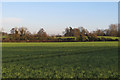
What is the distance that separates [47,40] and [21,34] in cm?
957

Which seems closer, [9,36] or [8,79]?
[8,79]

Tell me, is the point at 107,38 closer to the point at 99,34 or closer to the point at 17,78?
the point at 99,34

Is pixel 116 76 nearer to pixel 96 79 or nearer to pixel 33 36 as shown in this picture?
pixel 96 79

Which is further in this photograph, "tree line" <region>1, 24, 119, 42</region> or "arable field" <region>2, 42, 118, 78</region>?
"tree line" <region>1, 24, 119, 42</region>

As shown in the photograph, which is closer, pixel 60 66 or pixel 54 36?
pixel 60 66

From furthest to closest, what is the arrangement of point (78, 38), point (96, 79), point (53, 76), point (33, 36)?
1. point (78, 38)
2. point (33, 36)
3. point (53, 76)
4. point (96, 79)

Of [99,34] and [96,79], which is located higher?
[99,34]

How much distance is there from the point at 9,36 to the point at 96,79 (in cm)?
4954

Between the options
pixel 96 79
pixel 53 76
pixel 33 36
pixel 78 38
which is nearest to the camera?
pixel 96 79

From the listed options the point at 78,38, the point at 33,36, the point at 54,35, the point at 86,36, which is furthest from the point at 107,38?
the point at 33,36

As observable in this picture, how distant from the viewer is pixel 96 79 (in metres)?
6.06

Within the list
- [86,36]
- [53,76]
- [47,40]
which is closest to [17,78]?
[53,76]

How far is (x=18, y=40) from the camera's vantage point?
5066 cm

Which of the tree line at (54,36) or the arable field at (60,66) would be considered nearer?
the arable field at (60,66)
